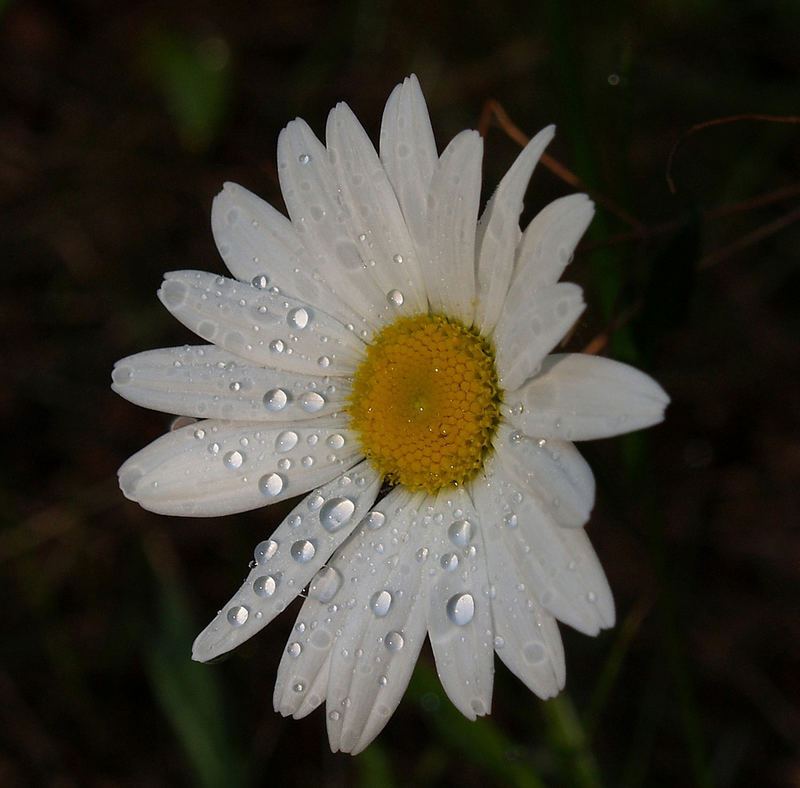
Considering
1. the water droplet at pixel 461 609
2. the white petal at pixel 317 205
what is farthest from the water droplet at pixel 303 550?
the white petal at pixel 317 205

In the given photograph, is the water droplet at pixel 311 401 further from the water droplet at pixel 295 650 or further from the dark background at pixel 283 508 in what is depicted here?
the dark background at pixel 283 508

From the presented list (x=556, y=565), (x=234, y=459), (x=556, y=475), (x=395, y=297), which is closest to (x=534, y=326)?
(x=556, y=475)

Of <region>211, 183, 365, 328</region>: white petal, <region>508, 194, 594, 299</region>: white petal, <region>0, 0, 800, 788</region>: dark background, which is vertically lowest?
<region>0, 0, 800, 788</region>: dark background

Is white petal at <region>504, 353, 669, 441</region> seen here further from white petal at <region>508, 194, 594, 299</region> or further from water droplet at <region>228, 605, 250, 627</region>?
water droplet at <region>228, 605, 250, 627</region>

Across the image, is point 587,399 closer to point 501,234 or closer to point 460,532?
point 501,234

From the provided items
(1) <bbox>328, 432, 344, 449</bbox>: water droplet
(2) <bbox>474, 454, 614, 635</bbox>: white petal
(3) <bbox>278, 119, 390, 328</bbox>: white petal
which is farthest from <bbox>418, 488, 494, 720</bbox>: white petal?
(3) <bbox>278, 119, 390, 328</bbox>: white petal

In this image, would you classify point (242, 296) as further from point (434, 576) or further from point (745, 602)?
point (745, 602)

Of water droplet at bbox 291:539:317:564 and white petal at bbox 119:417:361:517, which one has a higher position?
white petal at bbox 119:417:361:517

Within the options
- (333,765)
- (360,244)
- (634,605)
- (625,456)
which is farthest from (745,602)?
(360,244)

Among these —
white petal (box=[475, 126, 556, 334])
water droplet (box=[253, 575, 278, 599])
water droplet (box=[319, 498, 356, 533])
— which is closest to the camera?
white petal (box=[475, 126, 556, 334])
